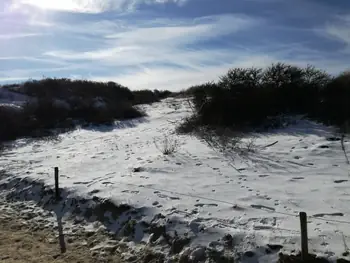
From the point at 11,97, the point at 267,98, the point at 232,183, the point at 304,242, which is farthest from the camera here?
the point at 11,97

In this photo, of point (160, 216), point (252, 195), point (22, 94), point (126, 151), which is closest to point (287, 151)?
point (252, 195)

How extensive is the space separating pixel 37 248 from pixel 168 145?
7.07 metres

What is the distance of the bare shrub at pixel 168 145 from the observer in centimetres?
1214

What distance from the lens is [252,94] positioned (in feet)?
51.8

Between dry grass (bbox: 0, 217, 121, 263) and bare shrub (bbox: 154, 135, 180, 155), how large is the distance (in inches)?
205

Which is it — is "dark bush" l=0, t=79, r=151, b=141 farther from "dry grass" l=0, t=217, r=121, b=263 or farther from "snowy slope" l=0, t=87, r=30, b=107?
"dry grass" l=0, t=217, r=121, b=263

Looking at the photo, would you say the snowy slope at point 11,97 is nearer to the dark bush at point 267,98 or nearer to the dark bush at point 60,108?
the dark bush at point 60,108

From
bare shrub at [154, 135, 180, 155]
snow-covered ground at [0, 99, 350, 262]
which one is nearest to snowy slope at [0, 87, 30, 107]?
snow-covered ground at [0, 99, 350, 262]

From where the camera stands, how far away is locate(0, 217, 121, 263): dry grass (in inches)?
253

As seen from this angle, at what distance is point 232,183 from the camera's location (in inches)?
333

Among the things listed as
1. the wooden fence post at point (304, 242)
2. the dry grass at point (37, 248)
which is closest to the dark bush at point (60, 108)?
the dry grass at point (37, 248)

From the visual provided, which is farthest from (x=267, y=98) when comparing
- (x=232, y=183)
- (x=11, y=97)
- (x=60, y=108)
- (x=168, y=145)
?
(x=11, y=97)

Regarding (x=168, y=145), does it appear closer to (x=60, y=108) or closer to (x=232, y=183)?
(x=232, y=183)

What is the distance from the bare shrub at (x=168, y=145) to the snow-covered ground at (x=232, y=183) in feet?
0.59
